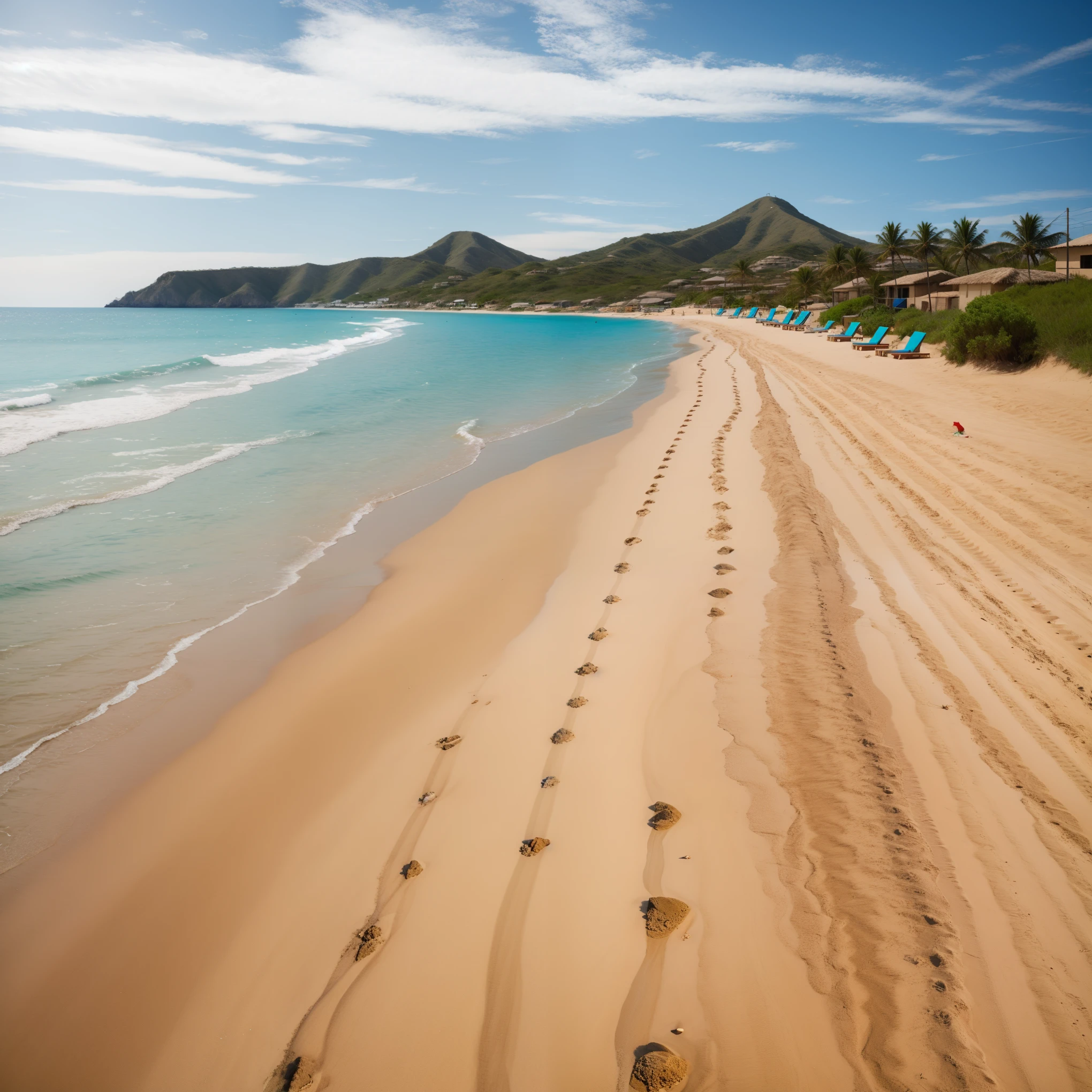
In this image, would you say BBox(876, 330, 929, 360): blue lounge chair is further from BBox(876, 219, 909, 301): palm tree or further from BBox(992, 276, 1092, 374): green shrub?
BBox(876, 219, 909, 301): palm tree

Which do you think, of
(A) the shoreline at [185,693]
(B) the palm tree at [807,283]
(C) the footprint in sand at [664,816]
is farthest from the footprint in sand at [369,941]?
(B) the palm tree at [807,283]

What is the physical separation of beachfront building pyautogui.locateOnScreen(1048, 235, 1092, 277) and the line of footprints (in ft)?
113

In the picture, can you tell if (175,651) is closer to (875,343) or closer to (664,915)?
(664,915)

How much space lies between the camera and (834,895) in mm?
2943

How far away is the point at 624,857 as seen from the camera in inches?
130

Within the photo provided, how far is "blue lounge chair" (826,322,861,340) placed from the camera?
29.1 metres

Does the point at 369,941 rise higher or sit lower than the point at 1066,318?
lower

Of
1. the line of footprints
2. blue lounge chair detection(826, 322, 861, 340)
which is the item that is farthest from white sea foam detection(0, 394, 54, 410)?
blue lounge chair detection(826, 322, 861, 340)

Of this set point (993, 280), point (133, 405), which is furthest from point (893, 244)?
point (133, 405)

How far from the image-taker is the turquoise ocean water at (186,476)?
6.19 m

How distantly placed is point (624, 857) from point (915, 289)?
4120 cm

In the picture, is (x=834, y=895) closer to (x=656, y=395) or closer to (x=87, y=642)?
(x=87, y=642)

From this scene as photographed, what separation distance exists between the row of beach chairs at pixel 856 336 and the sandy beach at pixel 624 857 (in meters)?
16.2

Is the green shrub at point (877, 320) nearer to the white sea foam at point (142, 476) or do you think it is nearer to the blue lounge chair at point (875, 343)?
the blue lounge chair at point (875, 343)
